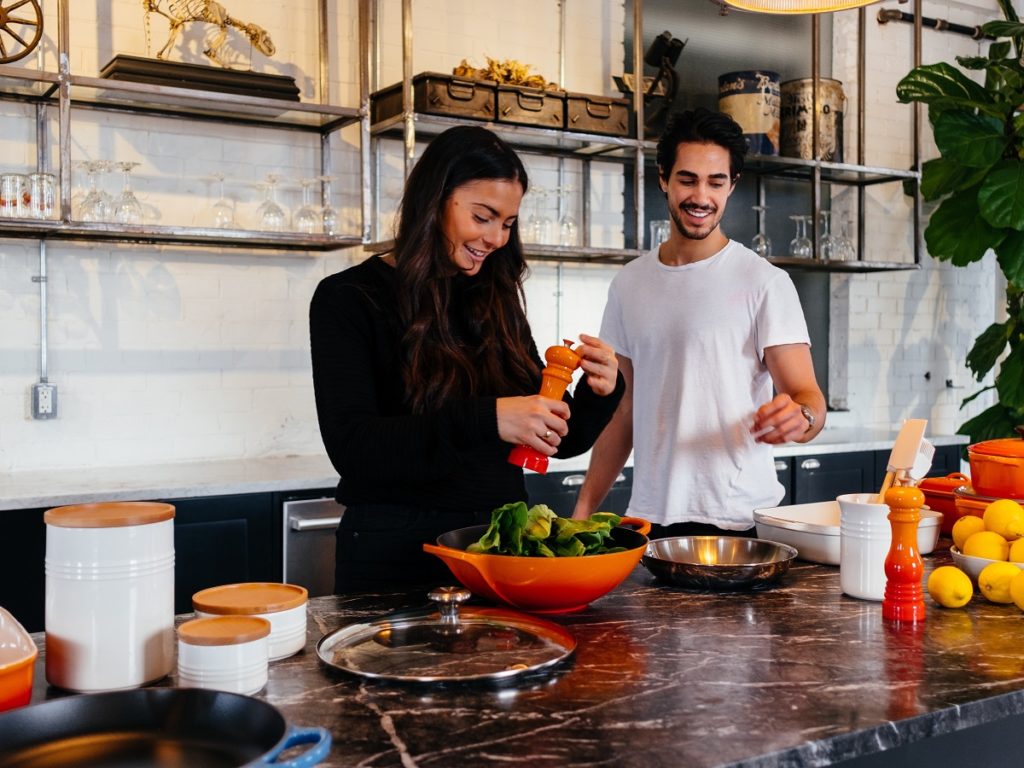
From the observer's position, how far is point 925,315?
19.9 ft

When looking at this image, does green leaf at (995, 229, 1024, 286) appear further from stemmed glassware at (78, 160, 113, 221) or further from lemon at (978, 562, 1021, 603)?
stemmed glassware at (78, 160, 113, 221)

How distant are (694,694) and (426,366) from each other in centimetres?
93

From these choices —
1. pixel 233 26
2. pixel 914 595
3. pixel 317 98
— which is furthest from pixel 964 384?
pixel 914 595

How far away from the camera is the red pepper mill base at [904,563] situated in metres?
1.69

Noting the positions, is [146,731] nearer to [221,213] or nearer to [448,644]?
[448,644]

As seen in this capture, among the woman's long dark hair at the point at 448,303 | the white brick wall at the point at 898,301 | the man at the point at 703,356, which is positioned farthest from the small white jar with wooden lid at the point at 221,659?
the white brick wall at the point at 898,301

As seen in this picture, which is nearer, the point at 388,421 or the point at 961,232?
the point at 388,421

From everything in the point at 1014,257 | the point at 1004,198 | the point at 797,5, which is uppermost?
the point at 797,5

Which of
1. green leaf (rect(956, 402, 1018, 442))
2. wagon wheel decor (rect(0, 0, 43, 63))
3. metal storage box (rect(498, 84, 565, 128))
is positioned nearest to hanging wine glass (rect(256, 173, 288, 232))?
wagon wheel decor (rect(0, 0, 43, 63))

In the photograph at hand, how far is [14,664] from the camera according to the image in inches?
47.8

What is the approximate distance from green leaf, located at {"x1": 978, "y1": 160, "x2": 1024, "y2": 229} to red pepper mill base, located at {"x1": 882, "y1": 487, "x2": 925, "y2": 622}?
339cm

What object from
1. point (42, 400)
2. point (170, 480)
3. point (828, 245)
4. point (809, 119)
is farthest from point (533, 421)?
point (809, 119)

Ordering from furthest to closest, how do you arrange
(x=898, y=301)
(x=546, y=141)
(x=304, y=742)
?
(x=898, y=301), (x=546, y=141), (x=304, y=742)

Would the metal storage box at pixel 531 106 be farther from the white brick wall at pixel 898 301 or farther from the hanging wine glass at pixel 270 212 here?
the white brick wall at pixel 898 301
